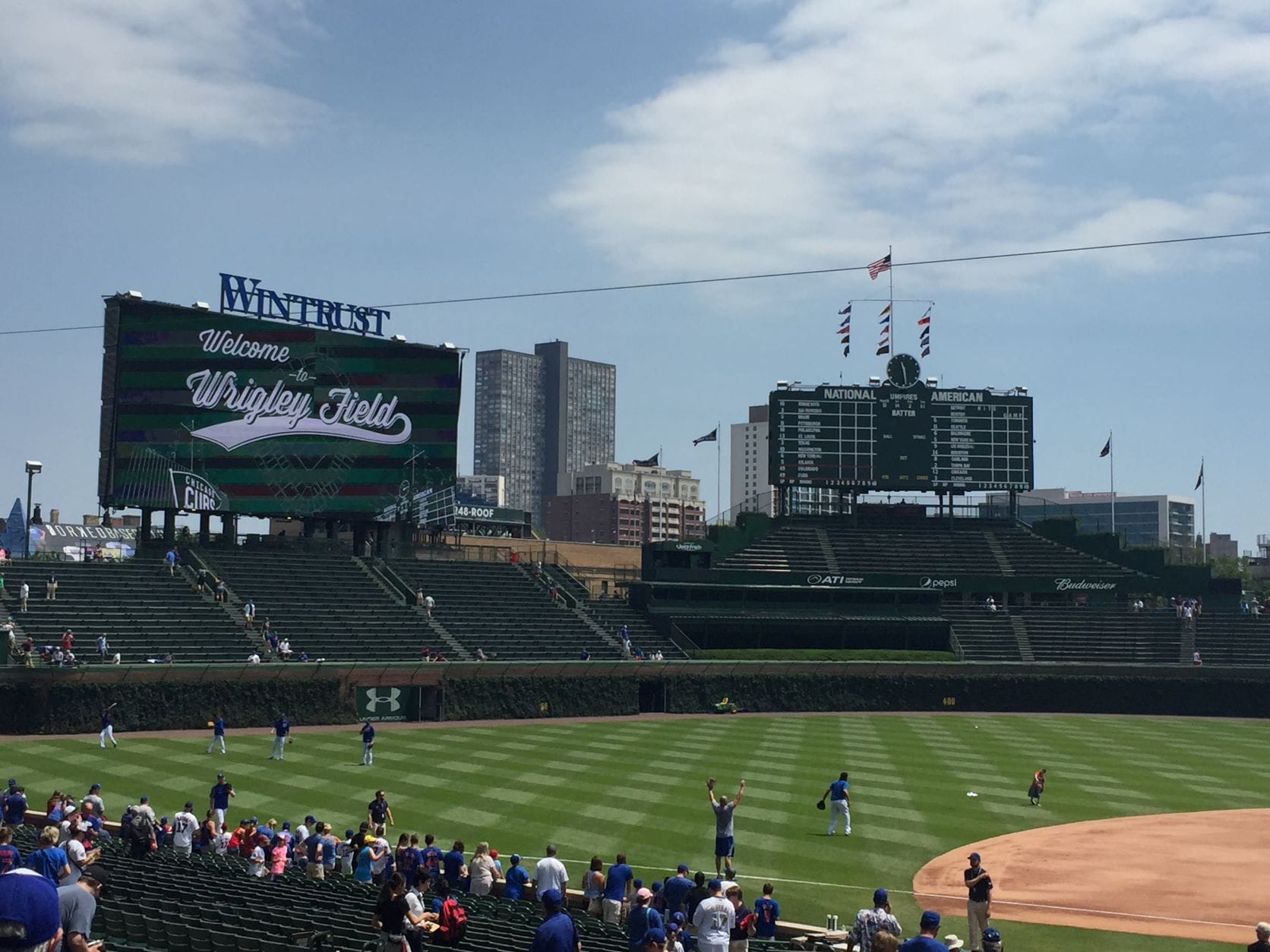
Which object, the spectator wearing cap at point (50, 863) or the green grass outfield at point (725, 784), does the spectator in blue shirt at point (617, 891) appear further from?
the spectator wearing cap at point (50, 863)

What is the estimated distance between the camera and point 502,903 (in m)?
19.4

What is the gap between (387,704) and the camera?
53.7 meters

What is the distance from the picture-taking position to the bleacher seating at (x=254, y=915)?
47.6ft

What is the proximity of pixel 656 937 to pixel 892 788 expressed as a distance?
1045 inches

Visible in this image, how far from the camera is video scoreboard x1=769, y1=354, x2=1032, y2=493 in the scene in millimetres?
80000

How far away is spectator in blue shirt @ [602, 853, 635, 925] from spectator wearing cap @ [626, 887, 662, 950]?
3528 millimetres

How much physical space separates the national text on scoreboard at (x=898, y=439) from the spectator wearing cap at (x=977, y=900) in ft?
195

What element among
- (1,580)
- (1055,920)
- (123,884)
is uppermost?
(1,580)

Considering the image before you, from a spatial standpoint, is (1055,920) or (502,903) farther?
(1055,920)

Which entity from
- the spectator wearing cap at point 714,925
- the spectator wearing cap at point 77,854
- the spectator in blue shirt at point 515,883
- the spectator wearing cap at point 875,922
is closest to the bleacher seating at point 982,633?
the spectator in blue shirt at point 515,883

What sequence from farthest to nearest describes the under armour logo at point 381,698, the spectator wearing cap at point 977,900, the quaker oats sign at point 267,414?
1. the quaker oats sign at point 267,414
2. the under armour logo at point 381,698
3. the spectator wearing cap at point 977,900

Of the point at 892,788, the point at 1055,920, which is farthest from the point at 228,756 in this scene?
the point at 1055,920

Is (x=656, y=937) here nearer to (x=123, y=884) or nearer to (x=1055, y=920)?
(x=123, y=884)

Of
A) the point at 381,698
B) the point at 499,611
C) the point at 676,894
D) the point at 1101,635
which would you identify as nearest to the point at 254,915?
the point at 676,894
